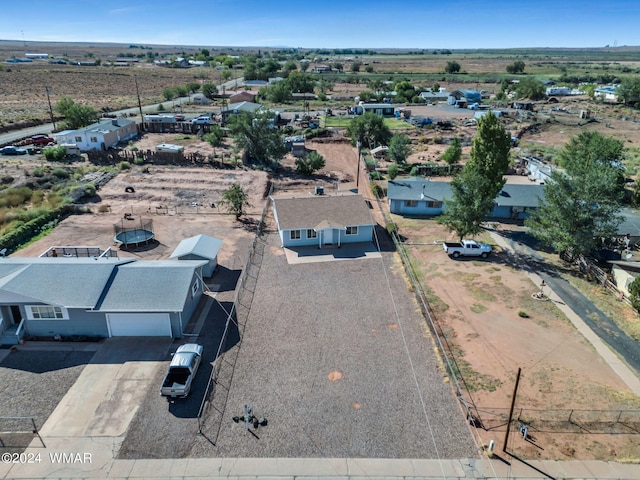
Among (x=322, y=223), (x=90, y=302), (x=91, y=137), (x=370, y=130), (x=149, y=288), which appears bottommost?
(x=322, y=223)

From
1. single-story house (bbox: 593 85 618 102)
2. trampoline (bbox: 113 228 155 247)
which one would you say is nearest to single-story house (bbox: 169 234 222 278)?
trampoline (bbox: 113 228 155 247)

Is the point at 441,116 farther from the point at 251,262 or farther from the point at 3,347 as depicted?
the point at 3,347

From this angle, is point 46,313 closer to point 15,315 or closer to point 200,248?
point 15,315

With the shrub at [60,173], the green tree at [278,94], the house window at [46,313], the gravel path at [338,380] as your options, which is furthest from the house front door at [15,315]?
the green tree at [278,94]

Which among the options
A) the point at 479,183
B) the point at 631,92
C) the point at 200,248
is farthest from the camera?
the point at 631,92

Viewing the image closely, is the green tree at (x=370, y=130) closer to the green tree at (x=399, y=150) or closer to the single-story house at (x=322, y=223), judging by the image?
the green tree at (x=399, y=150)

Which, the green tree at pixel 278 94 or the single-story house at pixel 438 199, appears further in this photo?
the green tree at pixel 278 94

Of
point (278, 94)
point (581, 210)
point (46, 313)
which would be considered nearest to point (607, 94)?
point (278, 94)
